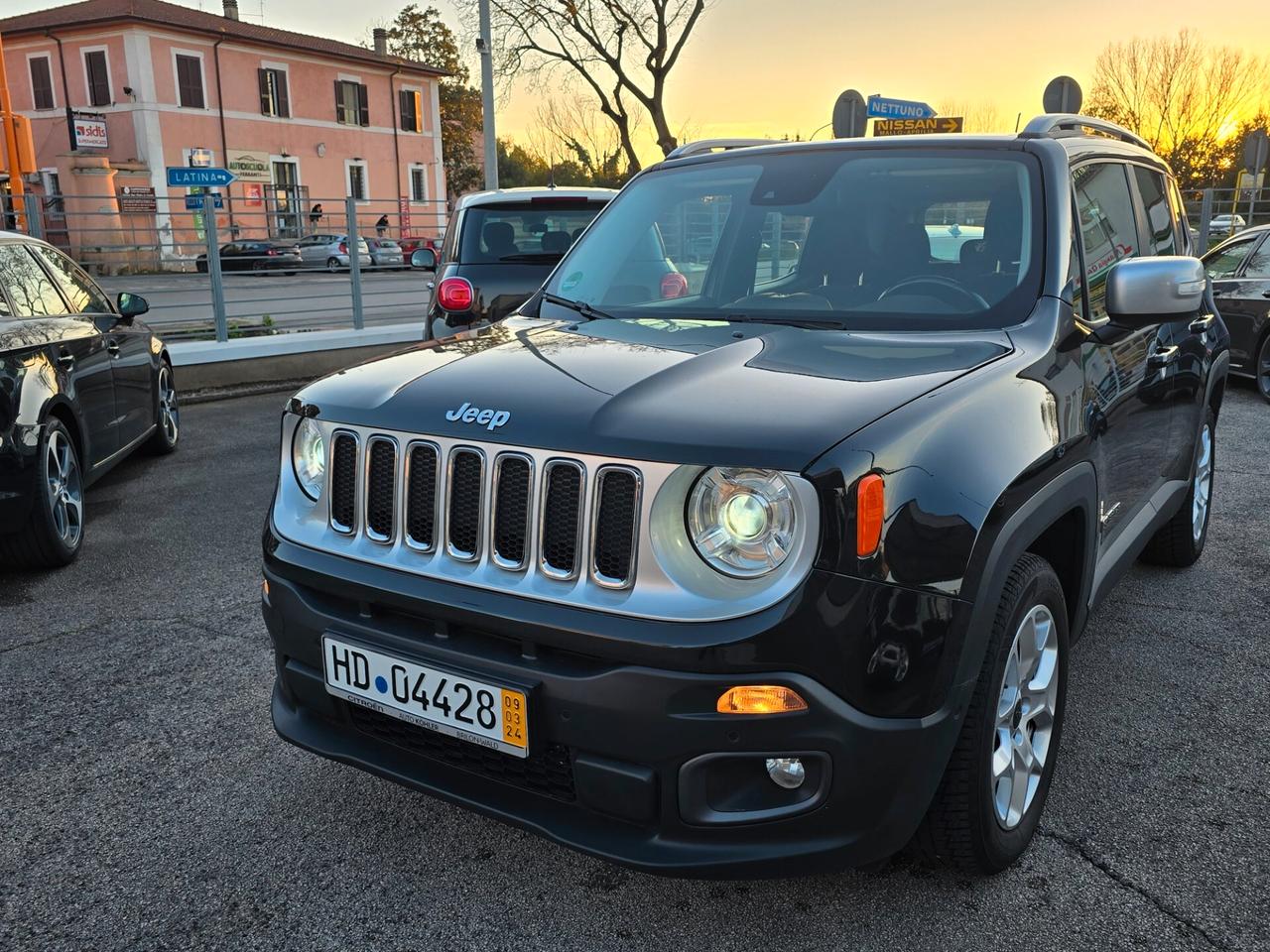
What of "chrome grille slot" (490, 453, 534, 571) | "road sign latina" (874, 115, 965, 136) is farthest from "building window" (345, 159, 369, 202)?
"chrome grille slot" (490, 453, 534, 571)

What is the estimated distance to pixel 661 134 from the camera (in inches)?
1282

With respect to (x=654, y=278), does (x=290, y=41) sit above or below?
above

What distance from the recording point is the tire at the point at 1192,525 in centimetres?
Result: 453

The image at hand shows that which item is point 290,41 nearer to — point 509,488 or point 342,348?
point 342,348

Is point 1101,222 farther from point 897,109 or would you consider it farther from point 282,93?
point 282,93

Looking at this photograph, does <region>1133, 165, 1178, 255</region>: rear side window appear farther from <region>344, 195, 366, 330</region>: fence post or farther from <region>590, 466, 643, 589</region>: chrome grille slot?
<region>344, 195, 366, 330</region>: fence post

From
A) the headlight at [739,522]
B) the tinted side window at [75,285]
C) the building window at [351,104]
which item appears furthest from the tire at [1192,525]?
the building window at [351,104]

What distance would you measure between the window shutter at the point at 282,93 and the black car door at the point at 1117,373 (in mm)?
43757

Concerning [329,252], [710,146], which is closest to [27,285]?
[710,146]

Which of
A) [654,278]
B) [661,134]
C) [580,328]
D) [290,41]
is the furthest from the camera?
[290,41]

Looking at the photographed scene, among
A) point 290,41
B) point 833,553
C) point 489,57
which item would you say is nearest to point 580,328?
point 833,553

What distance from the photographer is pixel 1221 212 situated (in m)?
22.7

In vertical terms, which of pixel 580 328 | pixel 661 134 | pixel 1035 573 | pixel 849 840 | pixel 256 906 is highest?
pixel 661 134

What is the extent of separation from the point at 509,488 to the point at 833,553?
2.21 feet
